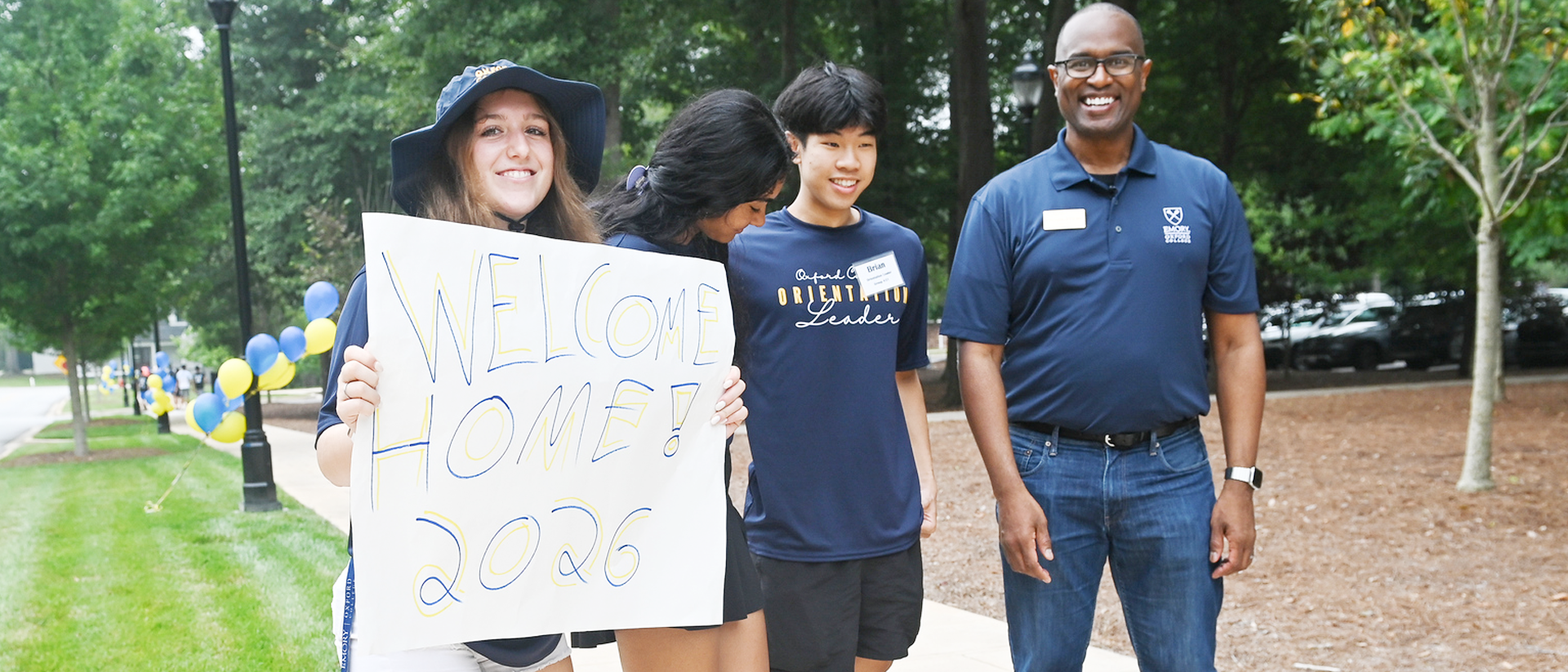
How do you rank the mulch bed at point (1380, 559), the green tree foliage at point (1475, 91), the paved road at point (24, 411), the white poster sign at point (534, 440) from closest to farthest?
the white poster sign at point (534, 440) < the mulch bed at point (1380, 559) < the green tree foliage at point (1475, 91) < the paved road at point (24, 411)

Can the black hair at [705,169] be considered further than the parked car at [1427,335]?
No

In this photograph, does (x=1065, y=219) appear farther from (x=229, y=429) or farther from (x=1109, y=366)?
(x=229, y=429)

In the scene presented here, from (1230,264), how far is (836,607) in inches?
50.8

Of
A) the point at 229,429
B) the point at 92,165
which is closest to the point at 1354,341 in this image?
the point at 229,429

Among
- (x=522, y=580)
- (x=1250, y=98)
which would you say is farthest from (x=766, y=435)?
(x=1250, y=98)

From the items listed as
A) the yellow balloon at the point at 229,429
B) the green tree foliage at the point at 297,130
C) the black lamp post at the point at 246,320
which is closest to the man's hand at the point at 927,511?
the black lamp post at the point at 246,320

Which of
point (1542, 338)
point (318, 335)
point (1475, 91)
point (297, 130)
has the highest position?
point (297, 130)

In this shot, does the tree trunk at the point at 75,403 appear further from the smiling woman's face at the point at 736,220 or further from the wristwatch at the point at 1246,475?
the wristwatch at the point at 1246,475

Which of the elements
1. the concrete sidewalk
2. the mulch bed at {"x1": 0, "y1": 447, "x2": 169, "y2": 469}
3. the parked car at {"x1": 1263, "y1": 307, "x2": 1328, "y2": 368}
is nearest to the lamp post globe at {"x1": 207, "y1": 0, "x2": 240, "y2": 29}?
the concrete sidewalk

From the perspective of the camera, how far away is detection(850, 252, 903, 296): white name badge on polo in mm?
2943

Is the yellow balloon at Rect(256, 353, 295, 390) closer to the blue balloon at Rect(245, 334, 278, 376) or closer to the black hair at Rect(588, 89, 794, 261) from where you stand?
the blue balloon at Rect(245, 334, 278, 376)

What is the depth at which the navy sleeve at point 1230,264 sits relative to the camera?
10.1 ft

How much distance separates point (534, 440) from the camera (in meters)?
2.26

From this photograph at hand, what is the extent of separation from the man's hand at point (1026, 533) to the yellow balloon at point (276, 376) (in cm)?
907
